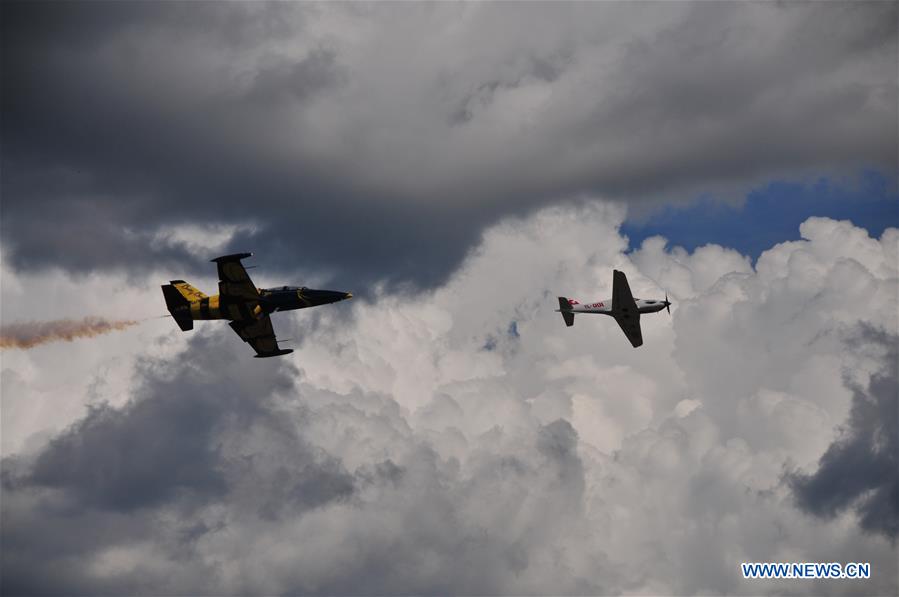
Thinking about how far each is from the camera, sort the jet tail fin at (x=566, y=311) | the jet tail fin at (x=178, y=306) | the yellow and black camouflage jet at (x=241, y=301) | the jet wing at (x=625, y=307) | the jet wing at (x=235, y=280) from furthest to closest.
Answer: the jet tail fin at (x=566, y=311) < the jet wing at (x=625, y=307) < the jet tail fin at (x=178, y=306) < the yellow and black camouflage jet at (x=241, y=301) < the jet wing at (x=235, y=280)

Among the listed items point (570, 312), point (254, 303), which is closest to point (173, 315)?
point (254, 303)

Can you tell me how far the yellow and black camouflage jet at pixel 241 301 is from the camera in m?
124

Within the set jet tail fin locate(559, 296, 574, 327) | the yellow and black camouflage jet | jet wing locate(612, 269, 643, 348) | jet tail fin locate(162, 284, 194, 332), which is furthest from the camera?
jet tail fin locate(559, 296, 574, 327)

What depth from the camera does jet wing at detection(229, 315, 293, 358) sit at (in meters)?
134

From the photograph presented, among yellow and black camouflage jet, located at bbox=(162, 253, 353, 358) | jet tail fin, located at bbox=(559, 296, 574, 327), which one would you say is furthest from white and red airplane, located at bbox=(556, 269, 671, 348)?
yellow and black camouflage jet, located at bbox=(162, 253, 353, 358)

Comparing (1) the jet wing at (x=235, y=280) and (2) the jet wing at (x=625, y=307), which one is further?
(2) the jet wing at (x=625, y=307)

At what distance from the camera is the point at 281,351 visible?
137625 mm

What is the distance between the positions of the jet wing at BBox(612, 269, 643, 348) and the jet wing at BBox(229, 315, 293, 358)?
167ft

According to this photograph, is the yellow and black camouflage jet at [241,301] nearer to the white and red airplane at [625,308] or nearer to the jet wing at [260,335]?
the jet wing at [260,335]

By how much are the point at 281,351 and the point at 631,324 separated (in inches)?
2249

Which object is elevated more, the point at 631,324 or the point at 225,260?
the point at 631,324

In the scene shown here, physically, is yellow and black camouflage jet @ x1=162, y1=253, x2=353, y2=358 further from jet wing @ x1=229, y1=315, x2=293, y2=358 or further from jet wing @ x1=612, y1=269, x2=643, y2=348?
jet wing @ x1=612, y1=269, x2=643, y2=348

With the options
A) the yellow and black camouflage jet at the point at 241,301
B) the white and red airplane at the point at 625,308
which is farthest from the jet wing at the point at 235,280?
the white and red airplane at the point at 625,308

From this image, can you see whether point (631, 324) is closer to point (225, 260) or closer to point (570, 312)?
point (570, 312)
